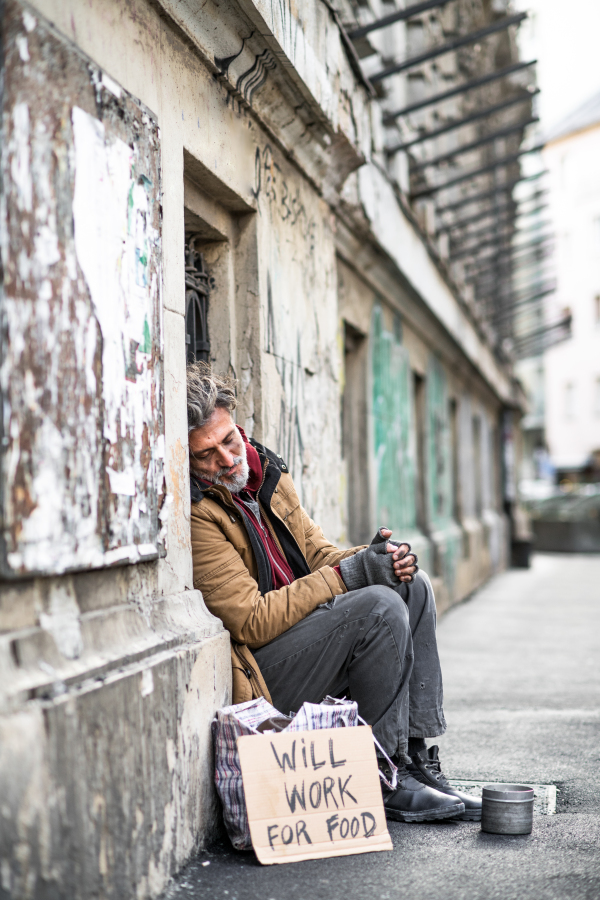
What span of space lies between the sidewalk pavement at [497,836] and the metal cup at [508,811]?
3 centimetres

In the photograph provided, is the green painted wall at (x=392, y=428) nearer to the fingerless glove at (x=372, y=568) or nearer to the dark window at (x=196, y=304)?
the dark window at (x=196, y=304)

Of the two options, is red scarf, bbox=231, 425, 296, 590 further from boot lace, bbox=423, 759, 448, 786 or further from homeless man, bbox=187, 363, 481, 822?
boot lace, bbox=423, 759, 448, 786

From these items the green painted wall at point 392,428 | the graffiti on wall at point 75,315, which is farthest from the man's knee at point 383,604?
the green painted wall at point 392,428

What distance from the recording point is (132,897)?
98.4 inches

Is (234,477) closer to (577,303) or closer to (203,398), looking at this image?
(203,398)

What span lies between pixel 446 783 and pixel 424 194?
6946 mm

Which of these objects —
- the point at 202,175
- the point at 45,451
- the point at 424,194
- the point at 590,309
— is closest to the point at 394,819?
the point at 45,451

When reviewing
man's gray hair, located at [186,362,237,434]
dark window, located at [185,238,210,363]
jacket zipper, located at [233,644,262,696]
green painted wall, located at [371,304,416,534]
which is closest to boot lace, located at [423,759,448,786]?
jacket zipper, located at [233,644,262,696]

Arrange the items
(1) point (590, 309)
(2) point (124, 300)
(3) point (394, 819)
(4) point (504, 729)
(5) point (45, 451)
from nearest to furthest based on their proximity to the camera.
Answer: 1. (5) point (45, 451)
2. (2) point (124, 300)
3. (3) point (394, 819)
4. (4) point (504, 729)
5. (1) point (590, 309)

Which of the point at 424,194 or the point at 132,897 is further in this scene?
the point at 424,194

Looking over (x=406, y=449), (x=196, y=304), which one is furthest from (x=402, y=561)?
(x=406, y=449)

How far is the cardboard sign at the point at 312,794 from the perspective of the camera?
2.86 meters

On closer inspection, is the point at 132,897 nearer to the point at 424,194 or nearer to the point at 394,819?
the point at 394,819

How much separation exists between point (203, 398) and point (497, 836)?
176cm
